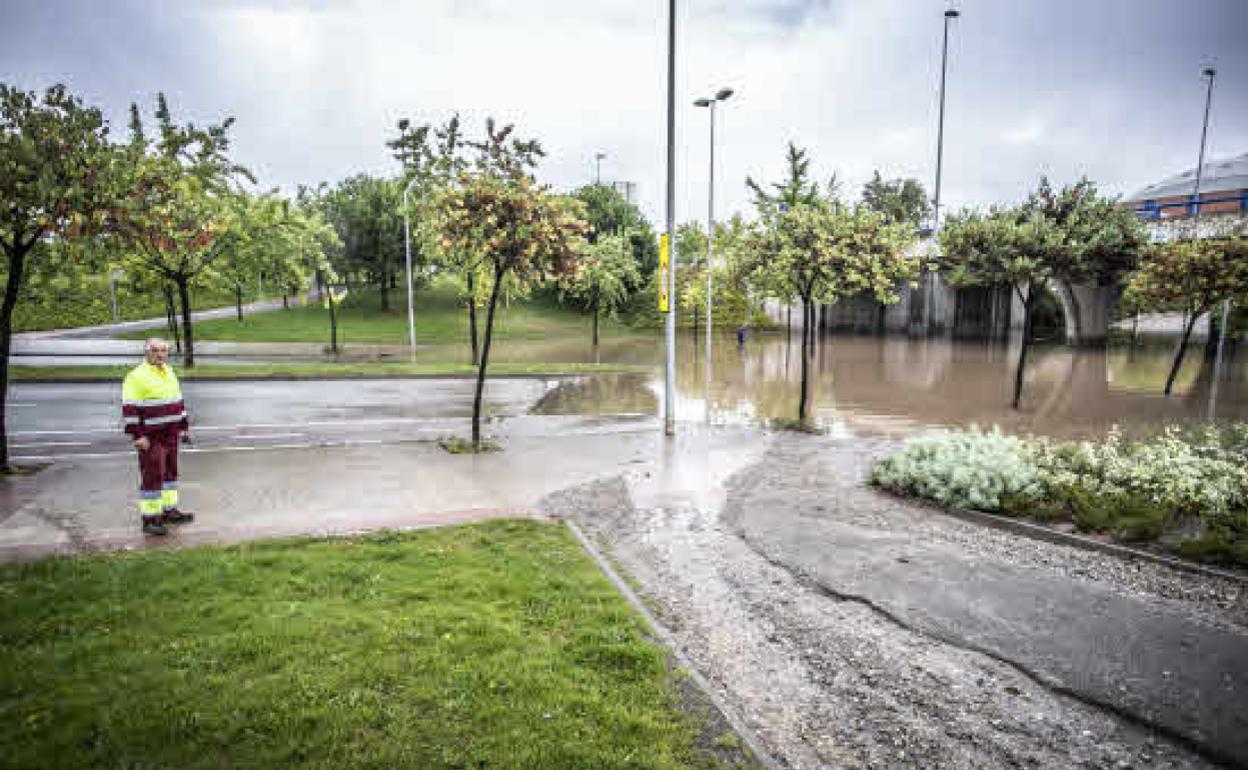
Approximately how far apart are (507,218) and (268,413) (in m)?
8.17

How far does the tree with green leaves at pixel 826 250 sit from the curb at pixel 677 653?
968 centimetres

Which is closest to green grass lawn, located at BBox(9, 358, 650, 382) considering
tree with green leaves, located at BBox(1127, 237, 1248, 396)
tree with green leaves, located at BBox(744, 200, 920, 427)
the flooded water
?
the flooded water

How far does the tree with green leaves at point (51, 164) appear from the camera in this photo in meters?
7.54

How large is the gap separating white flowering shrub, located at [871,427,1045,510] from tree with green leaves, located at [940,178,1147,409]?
984cm

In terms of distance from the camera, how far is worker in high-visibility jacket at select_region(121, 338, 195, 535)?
21.6 ft

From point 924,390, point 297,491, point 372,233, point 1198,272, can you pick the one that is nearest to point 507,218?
point 297,491

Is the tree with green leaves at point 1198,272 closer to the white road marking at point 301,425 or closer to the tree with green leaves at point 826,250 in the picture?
the tree with green leaves at point 826,250

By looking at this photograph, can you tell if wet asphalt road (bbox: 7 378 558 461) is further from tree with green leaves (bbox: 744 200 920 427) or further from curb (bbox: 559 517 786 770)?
tree with green leaves (bbox: 744 200 920 427)

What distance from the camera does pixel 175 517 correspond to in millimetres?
7004

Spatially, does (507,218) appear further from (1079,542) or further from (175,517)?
(1079,542)

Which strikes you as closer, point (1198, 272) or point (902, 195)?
point (1198, 272)

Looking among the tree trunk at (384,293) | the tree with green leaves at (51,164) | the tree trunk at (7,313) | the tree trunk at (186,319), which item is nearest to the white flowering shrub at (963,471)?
the tree with green leaves at (51,164)

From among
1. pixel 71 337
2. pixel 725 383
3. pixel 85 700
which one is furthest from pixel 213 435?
pixel 71 337

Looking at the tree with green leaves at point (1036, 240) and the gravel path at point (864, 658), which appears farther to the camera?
the tree with green leaves at point (1036, 240)
